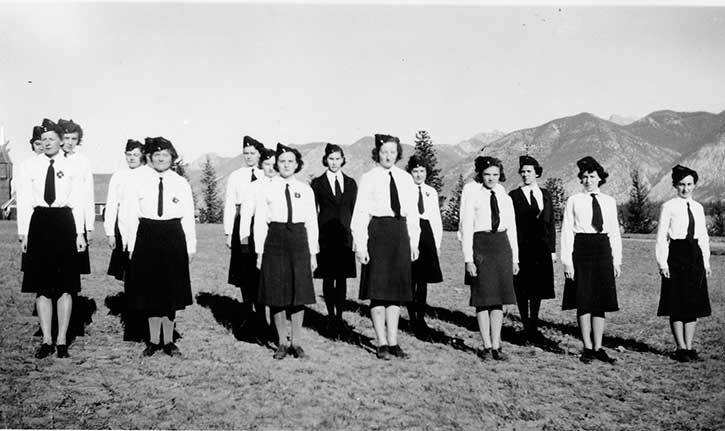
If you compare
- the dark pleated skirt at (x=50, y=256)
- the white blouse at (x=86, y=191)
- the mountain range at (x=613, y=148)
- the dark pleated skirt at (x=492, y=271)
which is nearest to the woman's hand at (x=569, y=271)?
the dark pleated skirt at (x=492, y=271)

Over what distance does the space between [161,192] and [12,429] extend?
2.40m

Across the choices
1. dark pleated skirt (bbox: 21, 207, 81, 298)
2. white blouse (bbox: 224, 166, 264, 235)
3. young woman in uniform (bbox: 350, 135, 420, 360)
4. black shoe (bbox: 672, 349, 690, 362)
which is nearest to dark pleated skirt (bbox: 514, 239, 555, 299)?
black shoe (bbox: 672, 349, 690, 362)

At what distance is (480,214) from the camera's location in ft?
18.6

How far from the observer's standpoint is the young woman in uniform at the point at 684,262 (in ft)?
19.0

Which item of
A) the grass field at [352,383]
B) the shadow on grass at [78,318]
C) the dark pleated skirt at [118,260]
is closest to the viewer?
the grass field at [352,383]

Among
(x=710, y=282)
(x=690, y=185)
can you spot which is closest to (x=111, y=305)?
(x=690, y=185)

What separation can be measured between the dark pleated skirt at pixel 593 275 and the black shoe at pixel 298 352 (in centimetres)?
297

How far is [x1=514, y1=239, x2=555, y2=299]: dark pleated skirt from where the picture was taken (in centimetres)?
648

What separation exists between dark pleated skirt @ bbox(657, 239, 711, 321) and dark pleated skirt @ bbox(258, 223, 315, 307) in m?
3.94

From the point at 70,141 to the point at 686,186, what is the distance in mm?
7314

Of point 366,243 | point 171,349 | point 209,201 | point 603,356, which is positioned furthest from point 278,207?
point 209,201

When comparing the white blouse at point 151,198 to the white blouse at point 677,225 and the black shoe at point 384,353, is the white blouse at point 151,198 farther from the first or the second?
the white blouse at point 677,225

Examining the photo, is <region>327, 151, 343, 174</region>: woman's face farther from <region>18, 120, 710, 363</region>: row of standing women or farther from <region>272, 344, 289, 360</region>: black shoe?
<region>272, 344, 289, 360</region>: black shoe

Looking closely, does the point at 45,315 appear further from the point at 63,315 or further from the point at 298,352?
the point at 298,352
